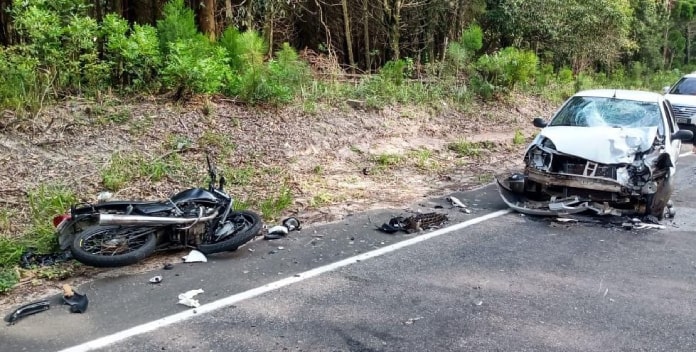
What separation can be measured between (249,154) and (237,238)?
143 inches

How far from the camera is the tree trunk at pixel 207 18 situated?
12211 millimetres

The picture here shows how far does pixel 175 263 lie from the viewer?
6.00 meters

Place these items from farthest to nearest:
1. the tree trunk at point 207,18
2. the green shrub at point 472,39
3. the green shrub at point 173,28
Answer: the green shrub at point 472,39 → the tree trunk at point 207,18 → the green shrub at point 173,28

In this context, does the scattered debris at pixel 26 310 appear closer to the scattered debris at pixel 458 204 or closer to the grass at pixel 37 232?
the grass at pixel 37 232

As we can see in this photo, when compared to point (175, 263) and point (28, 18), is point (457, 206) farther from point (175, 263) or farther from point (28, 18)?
point (28, 18)

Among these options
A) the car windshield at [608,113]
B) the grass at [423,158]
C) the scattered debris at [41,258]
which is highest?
the car windshield at [608,113]

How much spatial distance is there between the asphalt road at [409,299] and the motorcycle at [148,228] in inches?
9.2

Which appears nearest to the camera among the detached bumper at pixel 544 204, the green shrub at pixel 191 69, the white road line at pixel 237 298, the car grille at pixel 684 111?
the white road line at pixel 237 298

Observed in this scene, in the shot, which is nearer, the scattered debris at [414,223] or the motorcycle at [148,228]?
the motorcycle at [148,228]

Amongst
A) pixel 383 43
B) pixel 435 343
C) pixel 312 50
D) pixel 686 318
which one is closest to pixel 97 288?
pixel 435 343

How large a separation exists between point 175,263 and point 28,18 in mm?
5207

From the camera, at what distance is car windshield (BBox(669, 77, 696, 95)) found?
1700cm

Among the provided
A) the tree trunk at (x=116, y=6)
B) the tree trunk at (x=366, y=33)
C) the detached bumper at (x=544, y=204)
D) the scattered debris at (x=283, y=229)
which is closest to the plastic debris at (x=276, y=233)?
the scattered debris at (x=283, y=229)

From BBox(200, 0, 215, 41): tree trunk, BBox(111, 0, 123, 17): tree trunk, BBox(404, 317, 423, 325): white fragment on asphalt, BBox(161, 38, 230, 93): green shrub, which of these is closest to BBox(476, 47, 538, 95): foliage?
BBox(200, 0, 215, 41): tree trunk
